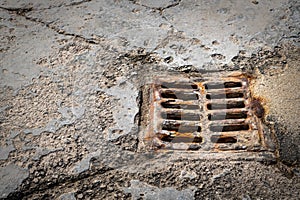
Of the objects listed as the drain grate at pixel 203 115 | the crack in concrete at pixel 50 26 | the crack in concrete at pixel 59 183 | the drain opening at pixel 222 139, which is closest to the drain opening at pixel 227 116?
the drain grate at pixel 203 115

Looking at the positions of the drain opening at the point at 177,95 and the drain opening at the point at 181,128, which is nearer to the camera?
the drain opening at the point at 181,128

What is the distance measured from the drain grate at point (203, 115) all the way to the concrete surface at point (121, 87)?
0.24 feet

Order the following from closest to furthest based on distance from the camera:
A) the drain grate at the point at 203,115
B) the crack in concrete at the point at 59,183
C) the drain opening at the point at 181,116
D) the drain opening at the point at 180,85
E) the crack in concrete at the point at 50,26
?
the crack in concrete at the point at 59,183
the drain grate at the point at 203,115
the drain opening at the point at 181,116
the drain opening at the point at 180,85
the crack in concrete at the point at 50,26

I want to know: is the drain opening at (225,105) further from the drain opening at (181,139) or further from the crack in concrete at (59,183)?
the crack in concrete at (59,183)

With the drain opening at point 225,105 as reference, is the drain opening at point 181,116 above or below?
below

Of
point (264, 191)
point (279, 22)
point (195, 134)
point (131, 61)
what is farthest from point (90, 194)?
point (279, 22)

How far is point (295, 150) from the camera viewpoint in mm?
Result: 1682

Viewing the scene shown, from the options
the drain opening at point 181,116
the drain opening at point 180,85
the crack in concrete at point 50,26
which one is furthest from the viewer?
the crack in concrete at point 50,26

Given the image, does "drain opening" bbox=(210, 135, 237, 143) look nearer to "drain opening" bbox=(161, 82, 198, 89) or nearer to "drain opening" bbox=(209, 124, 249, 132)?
"drain opening" bbox=(209, 124, 249, 132)

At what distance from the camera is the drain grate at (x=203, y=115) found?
68.3 inches

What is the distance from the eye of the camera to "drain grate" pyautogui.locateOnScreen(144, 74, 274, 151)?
173 cm

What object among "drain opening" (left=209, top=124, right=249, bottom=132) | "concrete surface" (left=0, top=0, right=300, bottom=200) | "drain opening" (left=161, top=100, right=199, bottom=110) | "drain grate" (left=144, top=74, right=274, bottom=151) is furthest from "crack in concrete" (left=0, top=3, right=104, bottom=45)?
"drain opening" (left=209, top=124, right=249, bottom=132)

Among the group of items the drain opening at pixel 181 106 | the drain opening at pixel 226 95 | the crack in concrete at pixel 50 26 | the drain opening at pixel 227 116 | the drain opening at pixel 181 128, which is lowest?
the drain opening at pixel 181 128

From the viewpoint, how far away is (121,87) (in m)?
1.97
